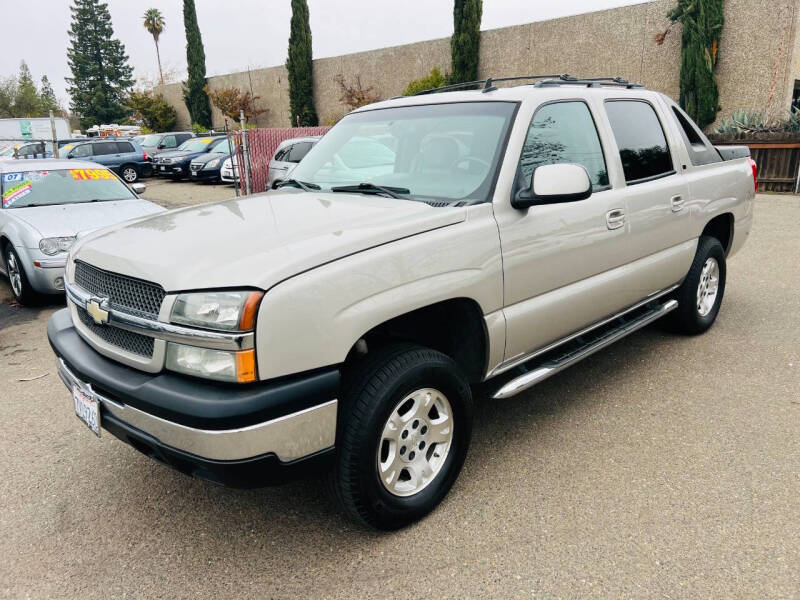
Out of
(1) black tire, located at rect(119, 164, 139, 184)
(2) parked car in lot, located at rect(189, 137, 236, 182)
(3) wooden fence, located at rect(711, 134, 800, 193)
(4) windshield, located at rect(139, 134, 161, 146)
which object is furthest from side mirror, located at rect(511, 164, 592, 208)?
(4) windshield, located at rect(139, 134, 161, 146)

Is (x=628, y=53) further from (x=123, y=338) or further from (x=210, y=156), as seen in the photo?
(x=123, y=338)

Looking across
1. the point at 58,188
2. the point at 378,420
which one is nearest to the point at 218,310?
the point at 378,420

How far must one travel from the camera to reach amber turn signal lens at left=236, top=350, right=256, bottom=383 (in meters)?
2.13

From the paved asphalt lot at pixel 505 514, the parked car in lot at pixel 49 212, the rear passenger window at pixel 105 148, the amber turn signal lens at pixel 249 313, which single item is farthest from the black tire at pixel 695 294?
the rear passenger window at pixel 105 148

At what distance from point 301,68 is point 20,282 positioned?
2470cm

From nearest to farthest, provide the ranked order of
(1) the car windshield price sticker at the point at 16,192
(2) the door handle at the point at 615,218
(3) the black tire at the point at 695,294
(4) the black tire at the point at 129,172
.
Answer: (2) the door handle at the point at 615,218 → (3) the black tire at the point at 695,294 → (1) the car windshield price sticker at the point at 16,192 → (4) the black tire at the point at 129,172

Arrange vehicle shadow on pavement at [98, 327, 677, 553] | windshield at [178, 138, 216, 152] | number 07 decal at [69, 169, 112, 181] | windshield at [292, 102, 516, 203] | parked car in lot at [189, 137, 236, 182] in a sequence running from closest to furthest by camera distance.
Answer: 1. vehicle shadow on pavement at [98, 327, 677, 553]
2. windshield at [292, 102, 516, 203]
3. number 07 decal at [69, 169, 112, 181]
4. parked car in lot at [189, 137, 236, 182]
5. windshield at [178, 138, 216, 152]

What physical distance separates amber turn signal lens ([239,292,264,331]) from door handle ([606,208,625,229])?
218 centimetres

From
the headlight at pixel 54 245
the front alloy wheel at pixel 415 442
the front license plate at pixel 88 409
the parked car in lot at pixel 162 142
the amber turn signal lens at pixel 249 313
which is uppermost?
the parked car in lot at pixel 162 142

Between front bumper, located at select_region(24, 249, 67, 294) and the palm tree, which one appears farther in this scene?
the palm tree

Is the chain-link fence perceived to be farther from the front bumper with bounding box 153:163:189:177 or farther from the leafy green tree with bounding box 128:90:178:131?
A: the leafy green tree with bounding box 128:90:178:131

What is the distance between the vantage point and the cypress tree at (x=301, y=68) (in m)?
28.3

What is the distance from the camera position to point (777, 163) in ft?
43.1

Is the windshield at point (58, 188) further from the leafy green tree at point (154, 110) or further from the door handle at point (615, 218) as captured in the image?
the leafy green tree at point (154, 110)
